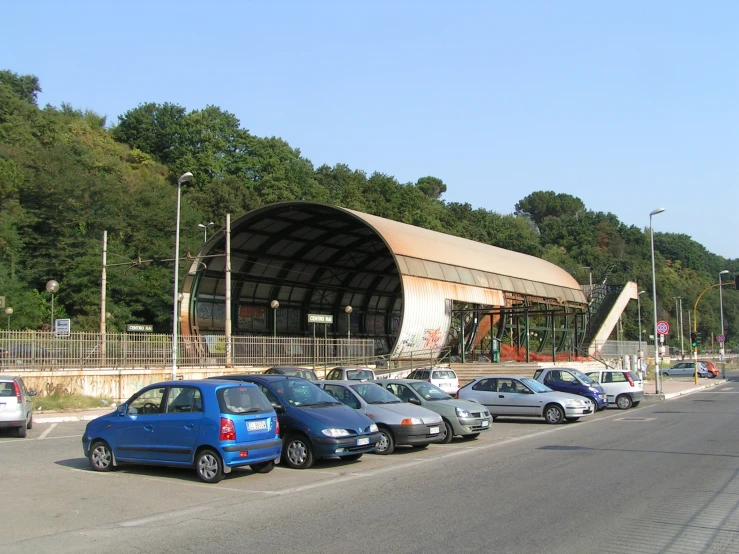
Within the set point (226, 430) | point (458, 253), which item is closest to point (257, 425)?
point (226, 430)

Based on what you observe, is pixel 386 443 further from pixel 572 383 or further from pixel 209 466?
pixel 572 383

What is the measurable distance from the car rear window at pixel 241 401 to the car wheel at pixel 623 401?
20318mm

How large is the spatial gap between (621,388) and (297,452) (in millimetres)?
19218

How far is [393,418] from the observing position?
52.9 ft

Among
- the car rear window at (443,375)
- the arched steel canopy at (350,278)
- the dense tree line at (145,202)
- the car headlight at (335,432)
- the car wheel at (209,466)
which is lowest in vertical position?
the car wheel at (209,466)

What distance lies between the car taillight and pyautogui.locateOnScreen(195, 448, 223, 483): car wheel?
323 millimetres

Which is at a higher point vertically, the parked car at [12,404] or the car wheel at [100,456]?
the parked car at [12,404]

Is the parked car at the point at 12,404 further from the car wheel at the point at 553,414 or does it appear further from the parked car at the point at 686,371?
the parked car at the point at 686,371

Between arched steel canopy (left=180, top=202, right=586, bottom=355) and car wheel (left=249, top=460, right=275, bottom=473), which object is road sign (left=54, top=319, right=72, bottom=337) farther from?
car wheel (left=249, top=460, right=275, bottom=473)

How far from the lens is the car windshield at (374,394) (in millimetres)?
17000

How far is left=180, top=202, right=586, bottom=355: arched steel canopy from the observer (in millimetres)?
41219

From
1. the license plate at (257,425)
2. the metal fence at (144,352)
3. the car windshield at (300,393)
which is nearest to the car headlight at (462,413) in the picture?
the car windshield at (300,393)

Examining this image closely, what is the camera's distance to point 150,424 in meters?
12.7

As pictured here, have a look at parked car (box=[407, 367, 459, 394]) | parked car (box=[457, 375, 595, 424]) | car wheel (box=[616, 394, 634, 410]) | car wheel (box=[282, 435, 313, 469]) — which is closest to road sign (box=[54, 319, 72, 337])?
parked car (box=[407, 367, 459, 394])
